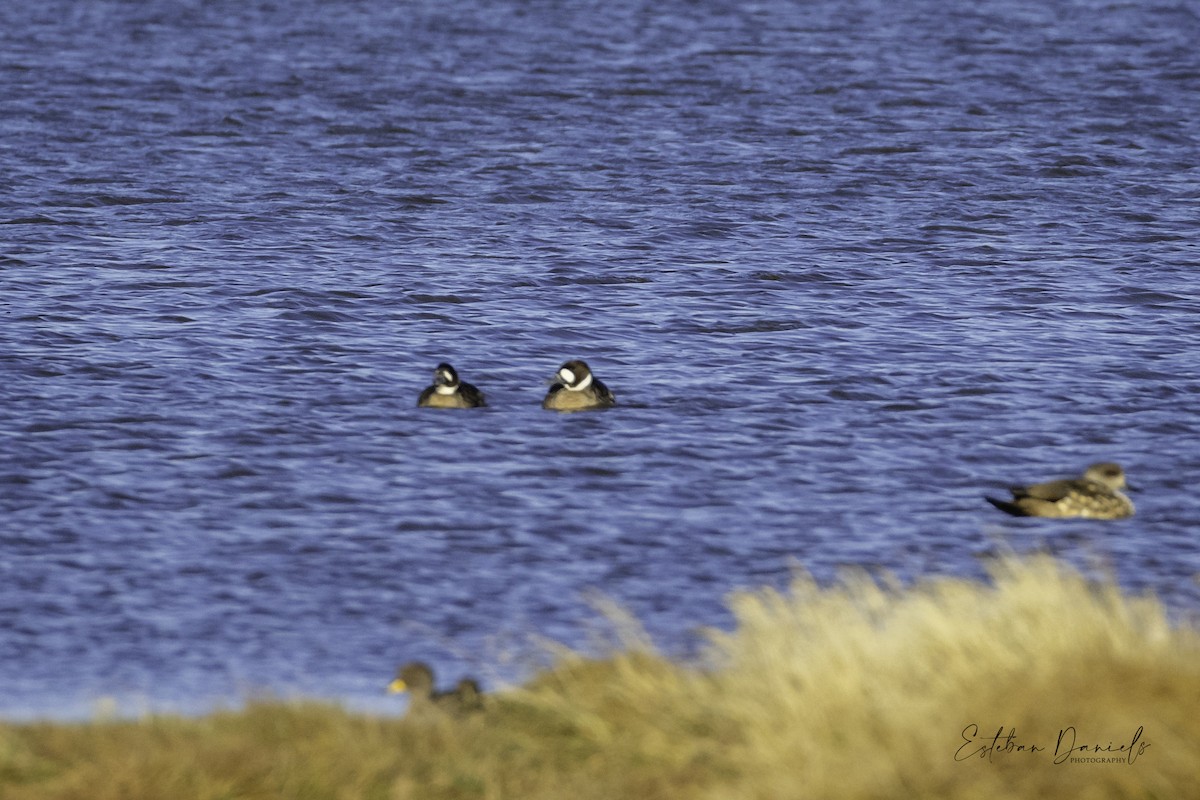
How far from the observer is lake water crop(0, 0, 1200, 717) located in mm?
12539

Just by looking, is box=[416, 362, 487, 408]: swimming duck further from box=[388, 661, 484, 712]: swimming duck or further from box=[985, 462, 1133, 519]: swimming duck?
box=[388, 661, 484, 712]: swimming duck

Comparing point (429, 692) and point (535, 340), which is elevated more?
point (429, 692)

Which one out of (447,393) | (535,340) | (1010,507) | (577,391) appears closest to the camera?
(1010,507)

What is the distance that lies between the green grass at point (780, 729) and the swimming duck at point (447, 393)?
6.86 m

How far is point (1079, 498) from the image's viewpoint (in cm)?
1386

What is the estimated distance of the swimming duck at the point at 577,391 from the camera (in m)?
17.0

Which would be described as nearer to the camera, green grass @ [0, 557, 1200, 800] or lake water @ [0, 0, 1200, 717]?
green grass @ [0, 557, 1200, 800]

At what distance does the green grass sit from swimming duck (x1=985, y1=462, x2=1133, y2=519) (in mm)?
3734

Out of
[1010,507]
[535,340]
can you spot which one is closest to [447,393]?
[535,340]

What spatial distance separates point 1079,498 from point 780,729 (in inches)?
217

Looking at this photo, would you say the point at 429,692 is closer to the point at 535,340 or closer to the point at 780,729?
the point at 780,729

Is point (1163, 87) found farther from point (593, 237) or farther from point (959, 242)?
point (593, 237)

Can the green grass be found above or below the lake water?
above

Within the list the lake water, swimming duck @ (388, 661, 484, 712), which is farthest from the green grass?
the lake water
